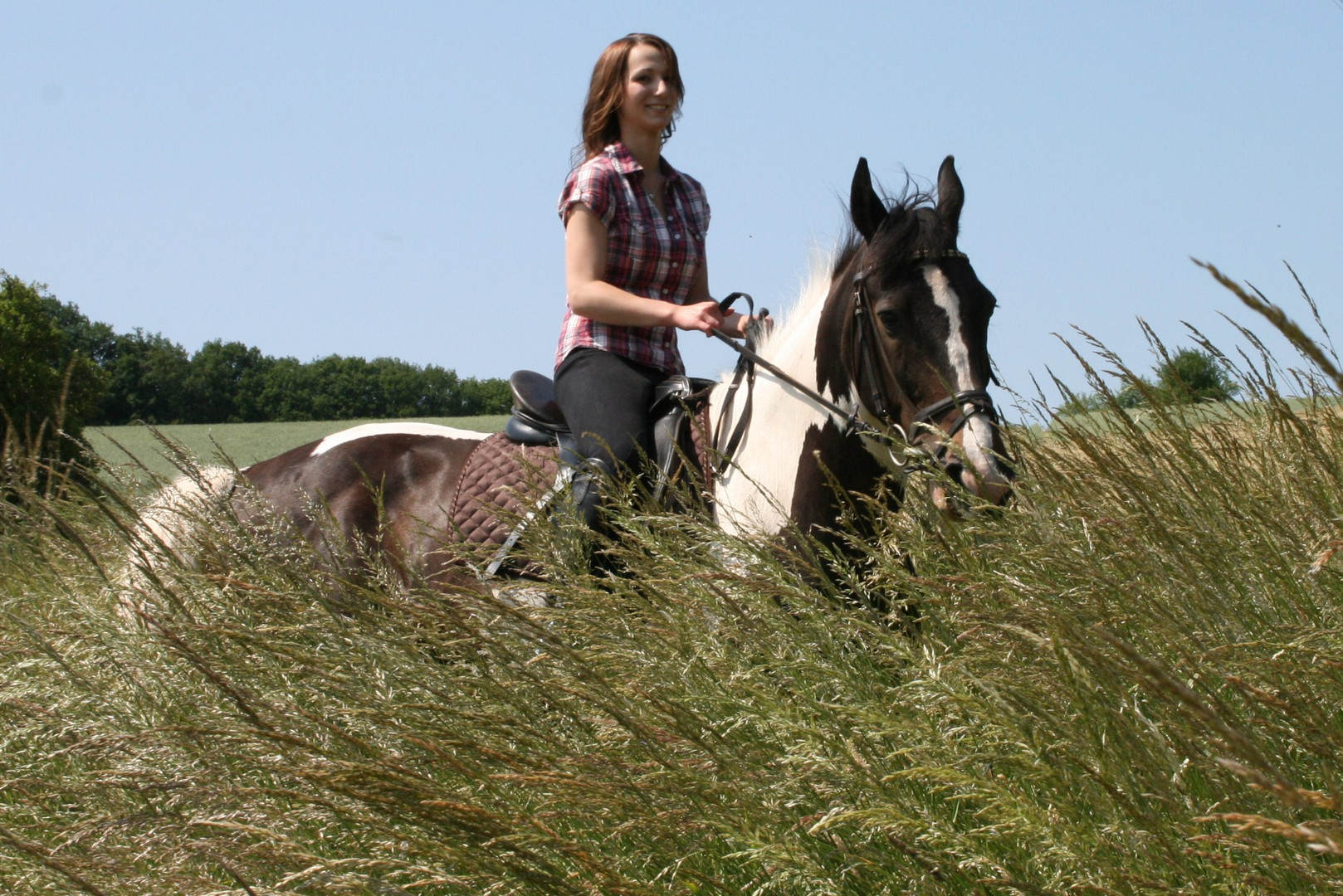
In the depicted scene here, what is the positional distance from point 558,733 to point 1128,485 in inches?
52.3

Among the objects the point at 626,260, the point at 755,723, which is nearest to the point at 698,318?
the point at 626,260

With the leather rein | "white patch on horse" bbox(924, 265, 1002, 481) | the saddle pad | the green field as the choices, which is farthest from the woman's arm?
the green field

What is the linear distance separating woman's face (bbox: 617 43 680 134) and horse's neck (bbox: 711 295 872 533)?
1043 millimetres

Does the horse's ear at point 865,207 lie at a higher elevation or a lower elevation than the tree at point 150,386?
lower

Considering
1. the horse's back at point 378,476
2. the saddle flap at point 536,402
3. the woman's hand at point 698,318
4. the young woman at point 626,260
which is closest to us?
the woman's hand at point 698,318

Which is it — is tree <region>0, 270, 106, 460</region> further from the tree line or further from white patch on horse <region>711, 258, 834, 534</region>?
the tree line

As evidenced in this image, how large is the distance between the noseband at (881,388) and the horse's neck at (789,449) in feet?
0.54

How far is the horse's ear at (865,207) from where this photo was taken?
3822 millimetres

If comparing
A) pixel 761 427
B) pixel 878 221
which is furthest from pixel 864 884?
pixel 878 221

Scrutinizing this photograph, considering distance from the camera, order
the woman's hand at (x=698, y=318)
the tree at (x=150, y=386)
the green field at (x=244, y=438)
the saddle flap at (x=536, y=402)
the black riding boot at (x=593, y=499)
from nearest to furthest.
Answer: the woman's hand at (x=698, y=318) < the black riding boot at (x=593, y=499) < the saddle flap at (x=536, y=402) < the green field at (x=244, y=438) < the tree at (x=150, y=386)

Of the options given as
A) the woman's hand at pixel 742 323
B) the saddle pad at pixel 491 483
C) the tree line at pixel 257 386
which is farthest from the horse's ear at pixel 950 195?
the tree line at pixel 257 386

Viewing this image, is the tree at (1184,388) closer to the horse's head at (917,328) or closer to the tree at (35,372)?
the horse's head at (917,328)

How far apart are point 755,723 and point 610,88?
3.08 m

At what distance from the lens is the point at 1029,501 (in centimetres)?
252
